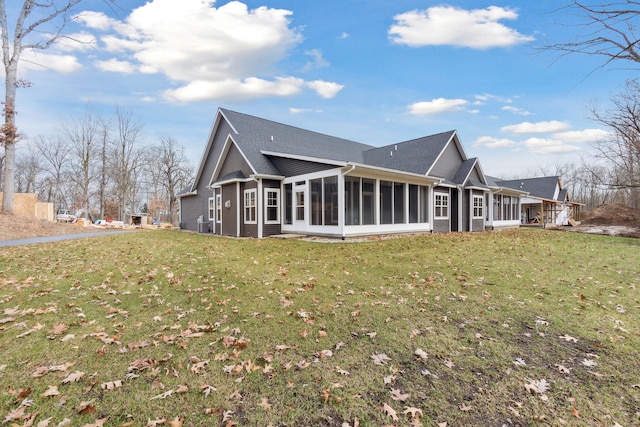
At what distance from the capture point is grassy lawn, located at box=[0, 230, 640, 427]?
2.36 meters

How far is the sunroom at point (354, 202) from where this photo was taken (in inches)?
481

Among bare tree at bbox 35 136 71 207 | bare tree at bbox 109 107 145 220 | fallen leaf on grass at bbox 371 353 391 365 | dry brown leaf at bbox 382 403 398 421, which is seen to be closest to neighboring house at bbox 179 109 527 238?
fallen leaf on grass at bbox 371 353 391 365

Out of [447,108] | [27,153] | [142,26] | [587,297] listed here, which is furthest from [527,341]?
[27,153]

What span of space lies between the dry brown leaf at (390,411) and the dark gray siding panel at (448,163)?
17.5 metres

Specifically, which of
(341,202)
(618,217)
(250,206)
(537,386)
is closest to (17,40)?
(250,206)

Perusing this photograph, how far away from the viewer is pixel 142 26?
12039 mm

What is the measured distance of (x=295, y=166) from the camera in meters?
14.4

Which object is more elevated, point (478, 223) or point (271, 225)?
point (271, 225)

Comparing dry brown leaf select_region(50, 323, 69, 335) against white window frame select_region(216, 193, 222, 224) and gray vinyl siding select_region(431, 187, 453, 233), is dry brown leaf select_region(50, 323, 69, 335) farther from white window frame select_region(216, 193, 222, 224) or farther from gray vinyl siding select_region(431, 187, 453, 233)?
gray vinyl siding select_region(431, 187, 453, 233)

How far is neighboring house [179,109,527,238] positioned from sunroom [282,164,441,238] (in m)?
0.04

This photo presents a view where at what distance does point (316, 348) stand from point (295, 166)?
11745 millimetres

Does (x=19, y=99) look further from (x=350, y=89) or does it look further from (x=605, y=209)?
(x=605, y=209)

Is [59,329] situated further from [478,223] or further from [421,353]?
[478,223]

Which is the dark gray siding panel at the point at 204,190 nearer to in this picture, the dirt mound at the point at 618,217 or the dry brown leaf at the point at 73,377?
the dry brown leaf at the point at 73,377
